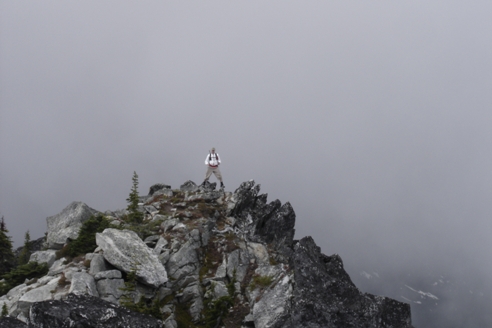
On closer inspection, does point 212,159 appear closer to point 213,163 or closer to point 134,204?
point 213,163

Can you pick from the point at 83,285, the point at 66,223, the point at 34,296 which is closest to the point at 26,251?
the point at 66,223

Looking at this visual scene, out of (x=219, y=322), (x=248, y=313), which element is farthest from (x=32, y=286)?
(x=248, y=313)

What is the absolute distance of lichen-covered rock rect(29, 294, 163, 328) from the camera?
1630 cm

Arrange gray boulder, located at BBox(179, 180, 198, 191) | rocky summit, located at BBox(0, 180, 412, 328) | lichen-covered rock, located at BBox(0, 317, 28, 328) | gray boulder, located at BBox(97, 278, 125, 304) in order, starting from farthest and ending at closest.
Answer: gray boulder, located at BBox(179, 180, 198, 191) → gray boulder, located at BBox(97, 278, 125, 304) → rocky summit, located at BBox(0, 180, 412, 328) → lichen-covered rock, located at BBox(0, 317, 28, 328)

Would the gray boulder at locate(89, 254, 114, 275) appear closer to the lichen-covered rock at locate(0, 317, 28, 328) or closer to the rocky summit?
the rocky summit

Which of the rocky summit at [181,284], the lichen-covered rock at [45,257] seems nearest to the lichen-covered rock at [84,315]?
the rocky summit at [181,284]

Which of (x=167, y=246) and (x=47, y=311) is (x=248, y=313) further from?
(x=47, y=311)

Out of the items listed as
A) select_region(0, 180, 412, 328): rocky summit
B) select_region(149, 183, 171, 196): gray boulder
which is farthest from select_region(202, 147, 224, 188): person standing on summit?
select_region(0, 180, 412, 328): rocky summit

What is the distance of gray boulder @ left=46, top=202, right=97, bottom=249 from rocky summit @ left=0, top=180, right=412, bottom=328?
12 cm

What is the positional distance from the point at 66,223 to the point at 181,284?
13.8m

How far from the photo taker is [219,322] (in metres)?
23.6

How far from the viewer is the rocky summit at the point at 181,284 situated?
20.6 m

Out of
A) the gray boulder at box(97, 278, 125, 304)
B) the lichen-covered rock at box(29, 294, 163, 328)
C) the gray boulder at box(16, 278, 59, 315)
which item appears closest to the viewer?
the lichen-covered rock at box(29, 294, 163, 328)

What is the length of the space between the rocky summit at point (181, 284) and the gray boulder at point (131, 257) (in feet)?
0.21
